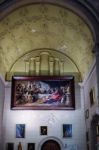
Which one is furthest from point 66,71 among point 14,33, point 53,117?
point 14,33

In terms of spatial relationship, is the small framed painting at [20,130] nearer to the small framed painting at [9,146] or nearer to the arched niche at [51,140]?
the small framed painting at [9,146]

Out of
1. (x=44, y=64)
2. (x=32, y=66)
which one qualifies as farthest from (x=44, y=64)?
(x=32, y=66)

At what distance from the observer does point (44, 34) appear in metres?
16.3

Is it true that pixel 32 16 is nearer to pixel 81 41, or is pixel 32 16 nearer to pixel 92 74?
pixel 81 41

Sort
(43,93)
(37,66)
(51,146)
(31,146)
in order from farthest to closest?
1. (37,66)
2. (43,93)
3. (51,146)
4. (31,146)

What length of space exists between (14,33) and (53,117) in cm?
559

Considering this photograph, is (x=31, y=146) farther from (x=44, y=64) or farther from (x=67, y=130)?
(x=44, y=64)

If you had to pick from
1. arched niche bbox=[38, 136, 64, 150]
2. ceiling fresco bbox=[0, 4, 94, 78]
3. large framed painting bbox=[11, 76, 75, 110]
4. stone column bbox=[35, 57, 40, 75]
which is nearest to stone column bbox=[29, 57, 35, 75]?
stone column bbox=[35, 57, 40, 75]

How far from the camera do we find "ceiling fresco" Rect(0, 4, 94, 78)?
44.6ft

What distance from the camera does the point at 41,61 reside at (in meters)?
18.0

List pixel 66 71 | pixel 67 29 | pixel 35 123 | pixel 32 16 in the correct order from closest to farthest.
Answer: pixel 32 16 < pixel 67 29 < pixel 35 123 < pixel 66 71

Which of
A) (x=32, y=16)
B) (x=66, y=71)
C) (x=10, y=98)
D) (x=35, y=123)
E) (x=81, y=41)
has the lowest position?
(x=35, y=123)

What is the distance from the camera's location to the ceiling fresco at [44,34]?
535 inches

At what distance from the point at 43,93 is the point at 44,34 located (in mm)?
3734
